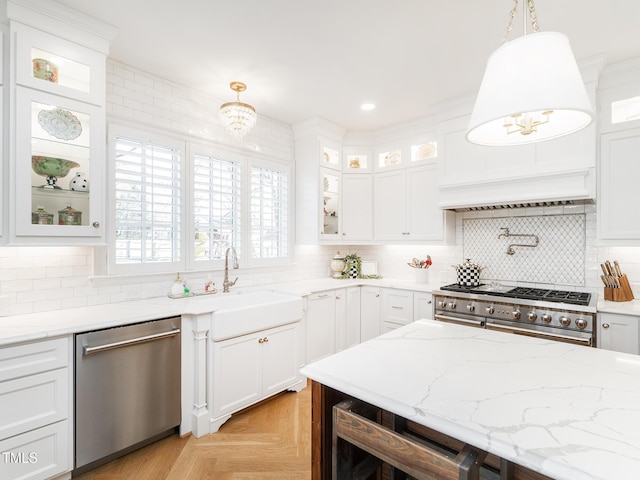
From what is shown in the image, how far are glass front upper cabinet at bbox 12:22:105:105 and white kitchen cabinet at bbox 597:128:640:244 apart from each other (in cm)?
387

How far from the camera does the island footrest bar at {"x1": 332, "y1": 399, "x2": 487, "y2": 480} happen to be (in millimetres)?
882

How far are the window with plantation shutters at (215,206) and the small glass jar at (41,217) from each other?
1.16 m

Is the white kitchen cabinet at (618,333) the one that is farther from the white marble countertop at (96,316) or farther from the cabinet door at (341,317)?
the white marble countertop at (96,316)

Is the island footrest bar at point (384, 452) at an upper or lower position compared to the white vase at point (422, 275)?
lower

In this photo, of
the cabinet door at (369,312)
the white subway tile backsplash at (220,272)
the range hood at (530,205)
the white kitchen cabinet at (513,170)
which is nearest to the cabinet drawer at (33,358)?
the white subway tile backsplash at (220,272)

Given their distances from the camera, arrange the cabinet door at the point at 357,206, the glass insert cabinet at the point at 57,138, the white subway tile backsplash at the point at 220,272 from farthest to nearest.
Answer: the cabinet door at the point at 357,206, the white subway tile backsplash at the point at 220,272, the glass insert cabinet at the point at 57,138

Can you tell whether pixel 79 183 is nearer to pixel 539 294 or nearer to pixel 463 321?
pixel 463 321

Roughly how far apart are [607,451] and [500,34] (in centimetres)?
249

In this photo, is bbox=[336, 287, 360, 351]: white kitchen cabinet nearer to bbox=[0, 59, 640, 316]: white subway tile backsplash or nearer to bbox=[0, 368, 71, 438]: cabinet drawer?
bbox=[0, 59, 640, 316]: white subway tile backsplash

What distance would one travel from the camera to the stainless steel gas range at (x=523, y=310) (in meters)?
2.55

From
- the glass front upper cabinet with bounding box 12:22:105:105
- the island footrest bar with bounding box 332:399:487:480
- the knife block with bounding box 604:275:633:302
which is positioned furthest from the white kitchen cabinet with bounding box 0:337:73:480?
Answer: the knife block with bounding box 604:275:633:302

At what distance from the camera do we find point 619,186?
8.64 ft

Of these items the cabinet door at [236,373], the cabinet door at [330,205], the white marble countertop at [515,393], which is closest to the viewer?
the white marble countertop at [515,393]

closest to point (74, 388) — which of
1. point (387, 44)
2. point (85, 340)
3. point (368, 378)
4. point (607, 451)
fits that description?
point (85, 340)
